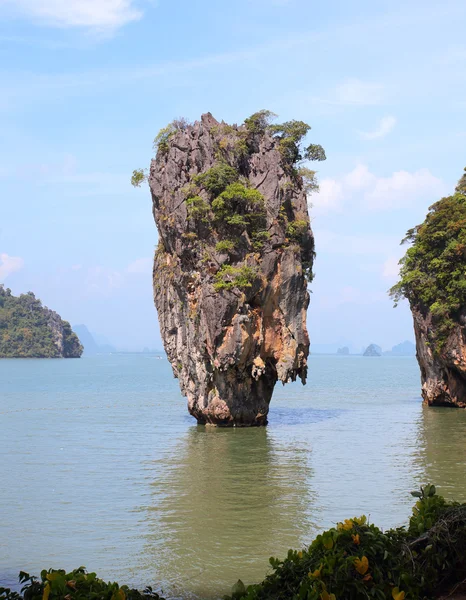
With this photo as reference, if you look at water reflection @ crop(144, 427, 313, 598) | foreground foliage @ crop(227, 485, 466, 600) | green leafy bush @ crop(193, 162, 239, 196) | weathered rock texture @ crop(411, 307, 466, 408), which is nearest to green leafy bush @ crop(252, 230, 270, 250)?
green leafy bush @ crop(193, 162, 239, 196)

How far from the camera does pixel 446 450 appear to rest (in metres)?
24.6

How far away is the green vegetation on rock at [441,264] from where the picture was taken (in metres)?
34.8

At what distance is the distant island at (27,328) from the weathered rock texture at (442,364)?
375 ft

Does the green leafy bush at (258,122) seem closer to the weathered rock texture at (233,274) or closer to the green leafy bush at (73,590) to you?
the weathered rock texture at (233,274)

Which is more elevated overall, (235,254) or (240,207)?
(240,207)

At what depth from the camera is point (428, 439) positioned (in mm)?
27125

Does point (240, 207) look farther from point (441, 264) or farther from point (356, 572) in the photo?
point (356, 572)

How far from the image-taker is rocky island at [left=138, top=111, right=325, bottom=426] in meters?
27.6

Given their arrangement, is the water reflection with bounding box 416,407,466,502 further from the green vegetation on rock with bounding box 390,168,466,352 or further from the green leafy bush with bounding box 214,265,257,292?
the green leafy bush with bounding box 214,265,257,292

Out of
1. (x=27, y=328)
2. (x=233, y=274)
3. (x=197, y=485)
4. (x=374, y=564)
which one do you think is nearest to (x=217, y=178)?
(x=233, y=274)

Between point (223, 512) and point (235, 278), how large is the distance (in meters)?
12.5

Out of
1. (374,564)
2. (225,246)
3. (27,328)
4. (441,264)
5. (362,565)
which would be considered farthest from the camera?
(27,328)

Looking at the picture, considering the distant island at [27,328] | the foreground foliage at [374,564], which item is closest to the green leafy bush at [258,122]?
the foreground foliage at [374,564]

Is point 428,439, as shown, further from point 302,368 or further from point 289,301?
point 289,301
